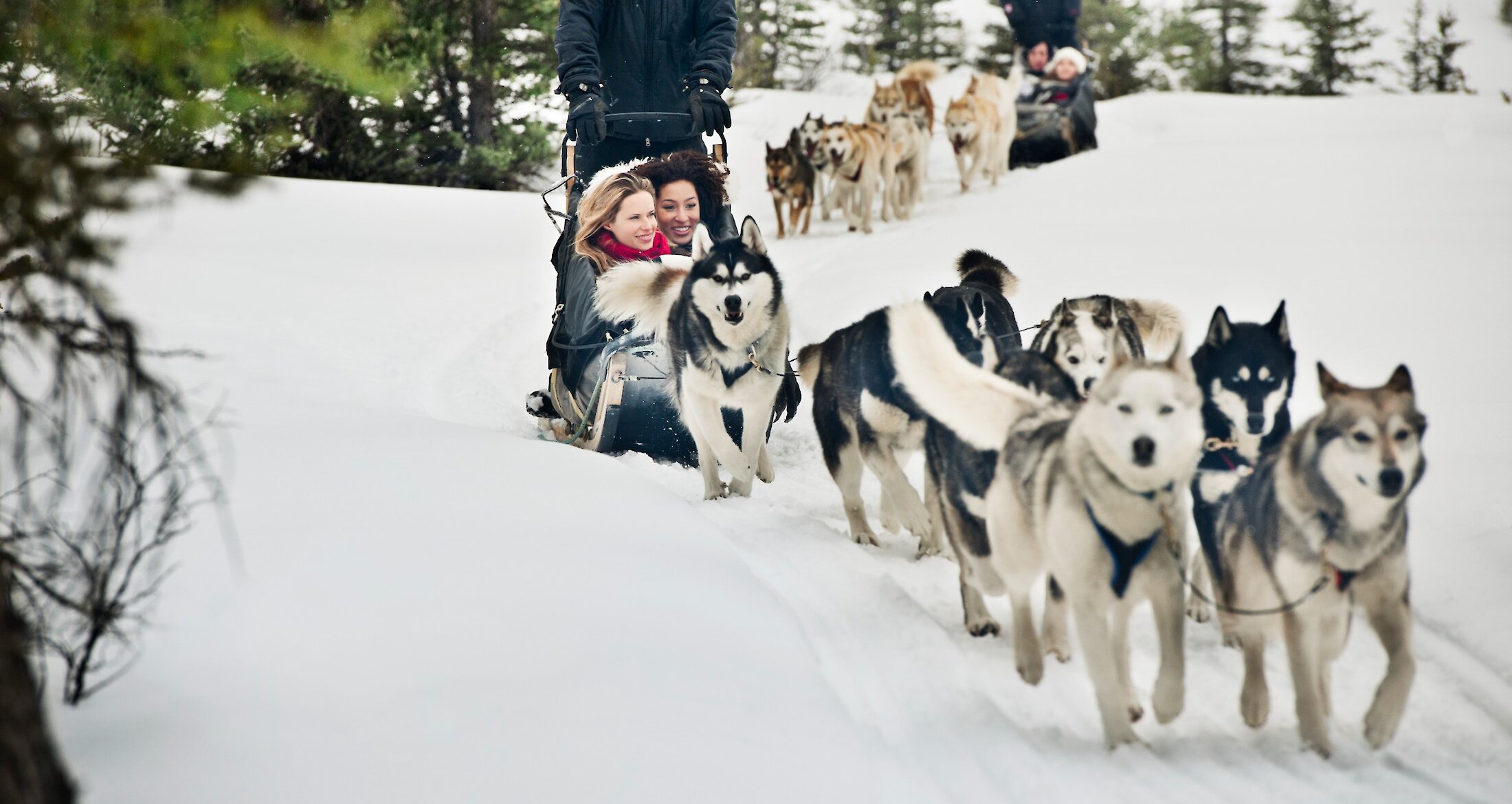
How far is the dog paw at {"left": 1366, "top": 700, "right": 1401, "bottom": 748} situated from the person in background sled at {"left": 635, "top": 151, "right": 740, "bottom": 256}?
3087mm

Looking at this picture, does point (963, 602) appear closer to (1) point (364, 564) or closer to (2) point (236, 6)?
(1) point (364, 564)

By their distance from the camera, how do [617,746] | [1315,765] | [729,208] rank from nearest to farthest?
[617,746] → [1315,765] → [729,208]

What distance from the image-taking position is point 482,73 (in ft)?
39.2

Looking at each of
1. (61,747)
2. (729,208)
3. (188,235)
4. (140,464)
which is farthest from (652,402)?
(188,235)

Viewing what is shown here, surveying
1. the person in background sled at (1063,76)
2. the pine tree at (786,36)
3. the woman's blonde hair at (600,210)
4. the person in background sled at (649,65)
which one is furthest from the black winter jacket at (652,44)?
the pine tree at (786,36)

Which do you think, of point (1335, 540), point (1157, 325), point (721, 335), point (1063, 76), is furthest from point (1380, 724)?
point (1063, 76)

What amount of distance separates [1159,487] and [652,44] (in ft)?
11.4

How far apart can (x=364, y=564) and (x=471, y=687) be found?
0.49 m

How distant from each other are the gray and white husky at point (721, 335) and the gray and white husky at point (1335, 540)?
191 cm

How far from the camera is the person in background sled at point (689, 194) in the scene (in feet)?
14.5

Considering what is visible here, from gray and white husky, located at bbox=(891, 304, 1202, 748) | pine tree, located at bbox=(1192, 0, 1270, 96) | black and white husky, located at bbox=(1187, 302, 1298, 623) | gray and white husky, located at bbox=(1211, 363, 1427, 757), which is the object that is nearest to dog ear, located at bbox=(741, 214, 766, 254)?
gray and white husky, located at bbox=(891, 304, 1202, 748)

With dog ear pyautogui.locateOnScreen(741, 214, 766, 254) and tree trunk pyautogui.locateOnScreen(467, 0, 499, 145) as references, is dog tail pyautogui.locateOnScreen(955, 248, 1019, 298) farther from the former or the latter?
tree trunk pyautogui.locateOnScreen(467, 0, 499, 145)

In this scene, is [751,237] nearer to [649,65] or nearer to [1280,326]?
[649,65]

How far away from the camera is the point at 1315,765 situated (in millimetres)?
1926
